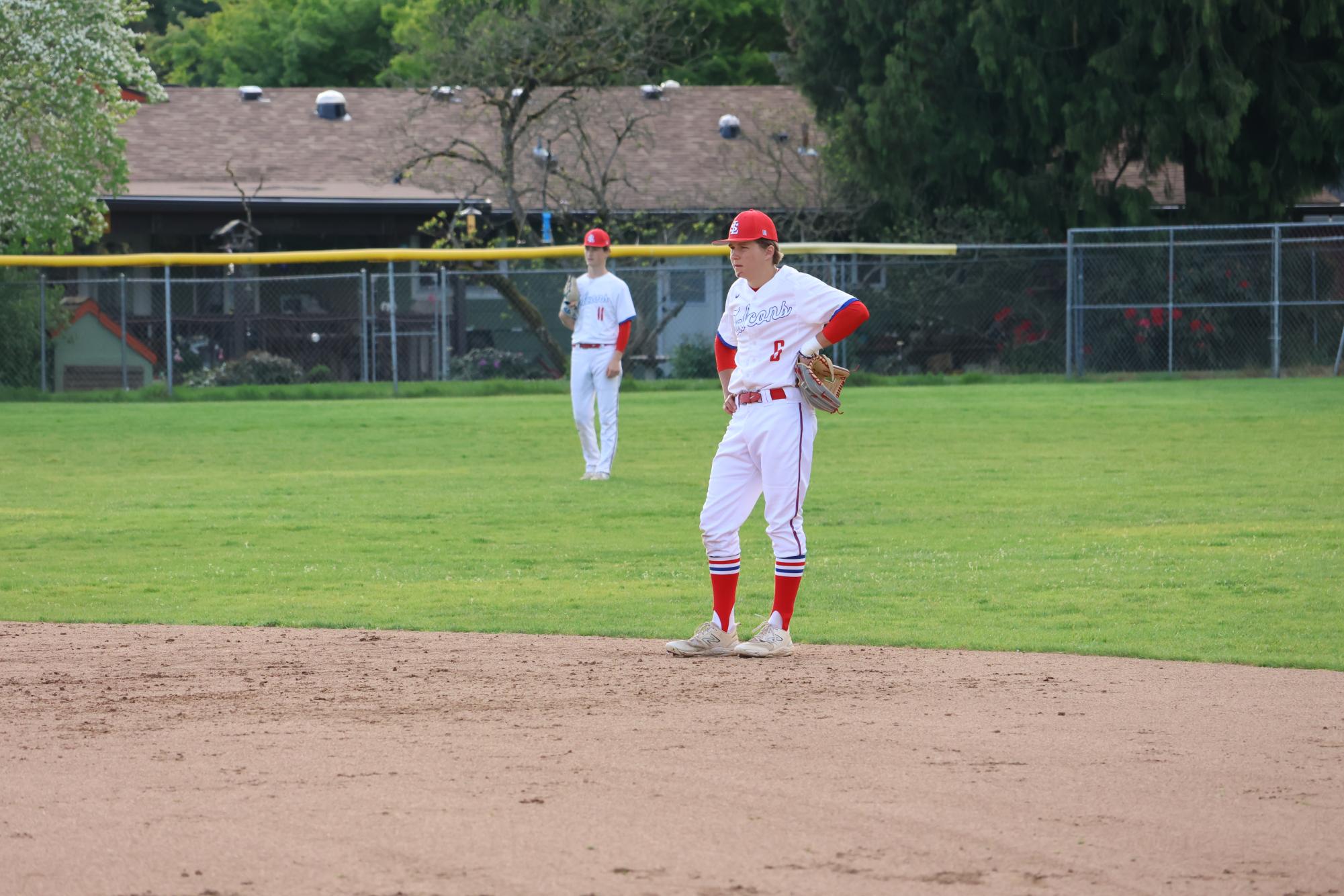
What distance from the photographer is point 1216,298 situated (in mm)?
27688

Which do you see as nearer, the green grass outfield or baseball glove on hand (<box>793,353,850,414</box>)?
baseball glove on hand (<box>793,353,850,414</box>)

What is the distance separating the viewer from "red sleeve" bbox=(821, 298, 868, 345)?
24.0ft

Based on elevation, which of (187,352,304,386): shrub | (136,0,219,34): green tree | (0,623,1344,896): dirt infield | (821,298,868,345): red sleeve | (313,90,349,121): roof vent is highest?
(136,0,219,34): green tree

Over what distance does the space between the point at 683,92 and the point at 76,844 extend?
128 ft

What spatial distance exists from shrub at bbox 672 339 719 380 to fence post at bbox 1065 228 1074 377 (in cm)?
598

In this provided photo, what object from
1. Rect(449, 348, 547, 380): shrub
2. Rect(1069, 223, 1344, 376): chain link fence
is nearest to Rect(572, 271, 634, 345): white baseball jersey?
Rect(449, 348, 547, 380): shrub

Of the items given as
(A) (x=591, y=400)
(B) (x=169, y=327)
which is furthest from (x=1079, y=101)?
(A) (x=591, y=400)

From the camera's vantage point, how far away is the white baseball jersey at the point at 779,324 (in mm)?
7457

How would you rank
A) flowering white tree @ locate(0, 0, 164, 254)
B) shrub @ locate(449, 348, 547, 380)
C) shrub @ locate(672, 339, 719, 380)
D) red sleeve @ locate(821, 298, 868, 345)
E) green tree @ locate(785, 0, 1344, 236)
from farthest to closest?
1. green tree @ locate(785, 0, 1344, 236)
2. shrub @ locate(672, 339, 719, 380)
3. flowering white tree @ locate(0, 0, 164, 254)
4. shrub @ locate(449, 348, 547, 380)
5. red sleeve @ locate(821, 298, 868, 345)

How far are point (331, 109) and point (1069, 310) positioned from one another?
2034cm

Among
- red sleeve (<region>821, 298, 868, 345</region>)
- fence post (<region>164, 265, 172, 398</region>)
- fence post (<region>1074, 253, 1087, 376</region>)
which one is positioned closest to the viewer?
red sleeve (<region>821, 298, 868, 345</region>)

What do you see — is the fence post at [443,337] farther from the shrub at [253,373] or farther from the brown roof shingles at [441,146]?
the brown roof shingles at [441,146]

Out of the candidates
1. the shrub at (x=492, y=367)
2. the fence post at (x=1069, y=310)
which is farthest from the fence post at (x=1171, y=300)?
the shrub at (x=492, y=367)

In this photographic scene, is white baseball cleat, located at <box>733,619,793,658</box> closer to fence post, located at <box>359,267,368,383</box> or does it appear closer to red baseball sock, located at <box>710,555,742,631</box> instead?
red baseball sock, located at <box>710,555,742,631</box>
